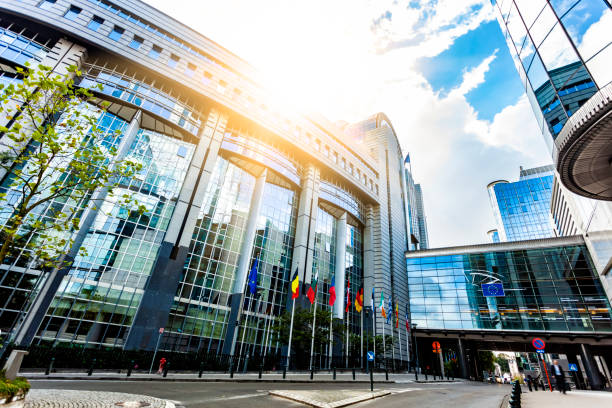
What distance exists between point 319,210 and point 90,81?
34234mm

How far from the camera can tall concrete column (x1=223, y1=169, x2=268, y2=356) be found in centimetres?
3088

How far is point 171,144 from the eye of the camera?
35156mm

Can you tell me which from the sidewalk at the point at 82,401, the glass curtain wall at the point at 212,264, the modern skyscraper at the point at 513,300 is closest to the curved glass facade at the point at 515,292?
the modern skyscraper at the point at 513,300

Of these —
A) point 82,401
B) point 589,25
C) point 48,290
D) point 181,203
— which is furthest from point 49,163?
point 589,25

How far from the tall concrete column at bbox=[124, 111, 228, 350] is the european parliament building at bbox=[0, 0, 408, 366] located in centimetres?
12

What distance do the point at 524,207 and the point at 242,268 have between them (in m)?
113

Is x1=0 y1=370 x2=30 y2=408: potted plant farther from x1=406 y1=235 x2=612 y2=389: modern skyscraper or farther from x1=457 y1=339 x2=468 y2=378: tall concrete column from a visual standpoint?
x1=457 y1=339 x2=468 y2=378: tall concrete column

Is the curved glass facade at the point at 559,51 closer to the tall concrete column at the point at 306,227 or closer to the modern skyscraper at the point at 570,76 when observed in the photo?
the modern skyscraper at the point at 570,76

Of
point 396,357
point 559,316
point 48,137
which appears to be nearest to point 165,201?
point 48,137

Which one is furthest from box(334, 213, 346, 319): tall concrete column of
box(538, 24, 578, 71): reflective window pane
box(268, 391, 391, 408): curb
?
box(538, 24, 578, 71): reflective window pane

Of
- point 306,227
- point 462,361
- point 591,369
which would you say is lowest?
point 462,361

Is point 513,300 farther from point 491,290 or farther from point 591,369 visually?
point 591,369

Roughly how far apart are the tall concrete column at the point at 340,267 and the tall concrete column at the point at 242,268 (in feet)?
52.9

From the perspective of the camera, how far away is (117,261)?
27.3 metres
